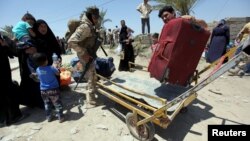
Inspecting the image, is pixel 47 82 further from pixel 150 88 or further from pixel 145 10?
pixel 145 10

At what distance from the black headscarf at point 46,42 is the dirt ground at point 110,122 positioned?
1143 mm

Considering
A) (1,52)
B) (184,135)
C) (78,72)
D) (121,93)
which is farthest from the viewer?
(78,72)

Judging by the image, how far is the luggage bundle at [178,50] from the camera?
347cm

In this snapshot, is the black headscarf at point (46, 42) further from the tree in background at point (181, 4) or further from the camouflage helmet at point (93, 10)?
the tree in background at point (181, 4)

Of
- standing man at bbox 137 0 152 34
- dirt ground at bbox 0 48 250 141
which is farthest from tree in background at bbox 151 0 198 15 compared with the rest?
dirt ground at bbox 0 48 250 141

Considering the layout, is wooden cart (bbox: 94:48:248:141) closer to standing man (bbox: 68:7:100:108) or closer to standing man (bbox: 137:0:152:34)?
standing man (bbox: 68:7:100:108)

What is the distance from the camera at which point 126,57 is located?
8305 mm

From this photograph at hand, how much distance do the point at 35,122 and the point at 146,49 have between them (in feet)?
25.3

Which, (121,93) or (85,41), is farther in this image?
(85,41)

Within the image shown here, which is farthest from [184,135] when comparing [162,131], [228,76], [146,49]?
[146,49]

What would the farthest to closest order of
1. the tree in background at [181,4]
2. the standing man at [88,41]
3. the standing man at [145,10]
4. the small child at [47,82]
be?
the tree in background at [181,4] < the standing man at [145,10] < the standing man at [88,41] < the small child at [47,82]

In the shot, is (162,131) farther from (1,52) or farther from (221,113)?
(1,52)

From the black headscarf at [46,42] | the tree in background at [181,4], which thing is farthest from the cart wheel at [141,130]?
the tree in background at [181,4]

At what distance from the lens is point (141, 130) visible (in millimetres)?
3557
